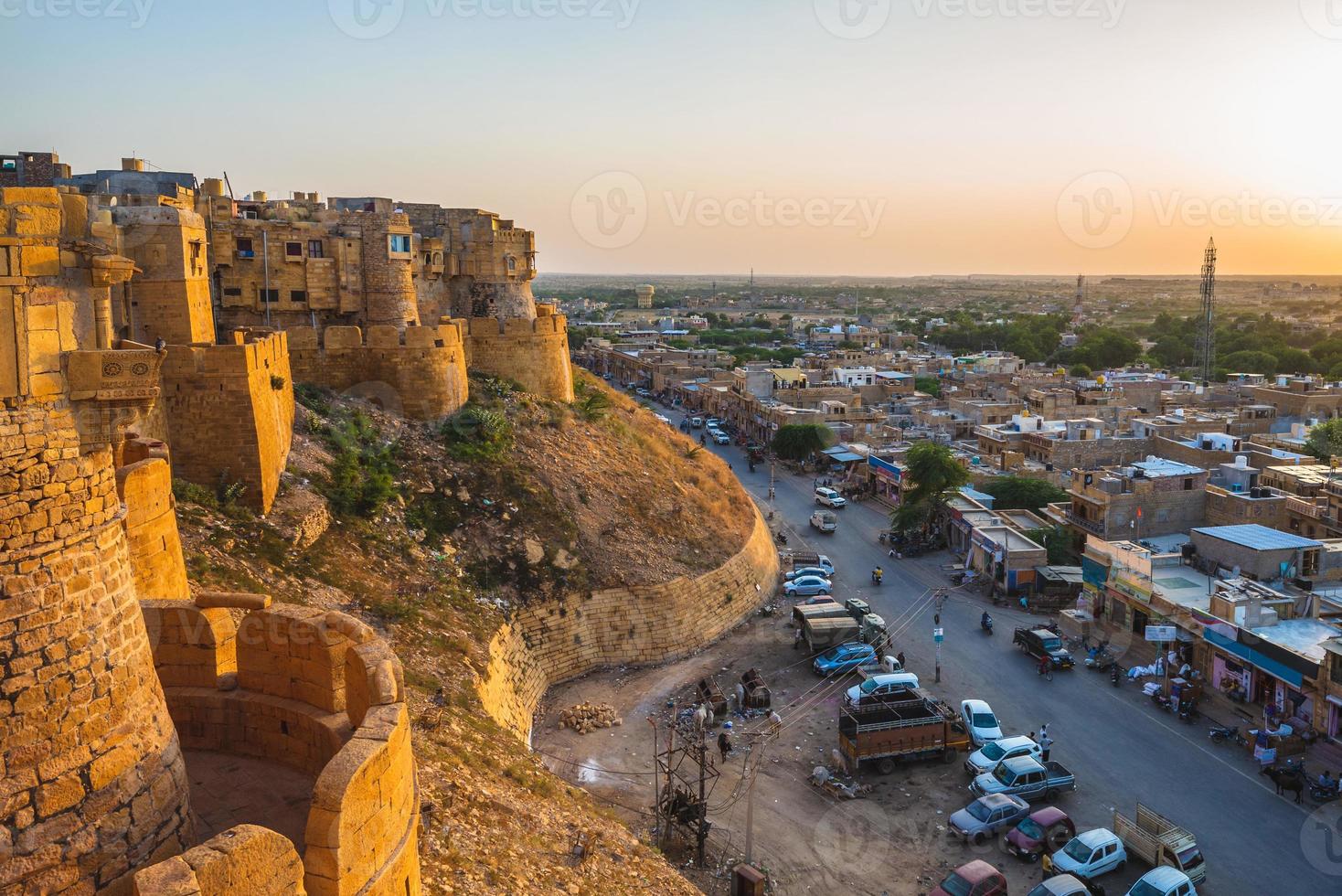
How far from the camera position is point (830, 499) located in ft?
133

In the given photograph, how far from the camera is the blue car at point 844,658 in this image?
75.9 feet

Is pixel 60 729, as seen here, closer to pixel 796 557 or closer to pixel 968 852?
pixel 968 852

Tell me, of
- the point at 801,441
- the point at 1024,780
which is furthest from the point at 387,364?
the point at 801,441

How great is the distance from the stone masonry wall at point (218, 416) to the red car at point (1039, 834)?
13.8m

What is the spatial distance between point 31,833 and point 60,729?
42cm

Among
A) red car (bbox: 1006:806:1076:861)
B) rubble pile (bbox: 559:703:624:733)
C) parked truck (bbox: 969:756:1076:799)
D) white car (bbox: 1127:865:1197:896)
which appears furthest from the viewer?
rubble pile (bbox: 559:703:624:733)

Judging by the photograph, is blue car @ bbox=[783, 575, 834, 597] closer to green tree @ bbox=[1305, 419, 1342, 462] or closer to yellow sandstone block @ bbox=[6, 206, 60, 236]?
green tree @ bbox=[1305, 419, 1342, 462]

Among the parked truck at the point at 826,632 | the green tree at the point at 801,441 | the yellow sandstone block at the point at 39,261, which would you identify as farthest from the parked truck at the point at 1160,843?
the green tree at the point at 801,441

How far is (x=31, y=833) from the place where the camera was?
411cm

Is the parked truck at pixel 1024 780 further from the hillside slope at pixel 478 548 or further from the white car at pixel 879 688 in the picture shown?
the hillside slope at pixel 478 548

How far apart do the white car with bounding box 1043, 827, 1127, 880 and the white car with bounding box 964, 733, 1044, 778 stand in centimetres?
274

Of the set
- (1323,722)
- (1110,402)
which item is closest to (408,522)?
(1323,722)

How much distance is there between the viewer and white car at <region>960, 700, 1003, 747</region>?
19.6 meters

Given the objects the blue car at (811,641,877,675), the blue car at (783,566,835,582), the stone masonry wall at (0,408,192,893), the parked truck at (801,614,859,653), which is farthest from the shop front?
the stone masonry wall at (0,408,192,893)
